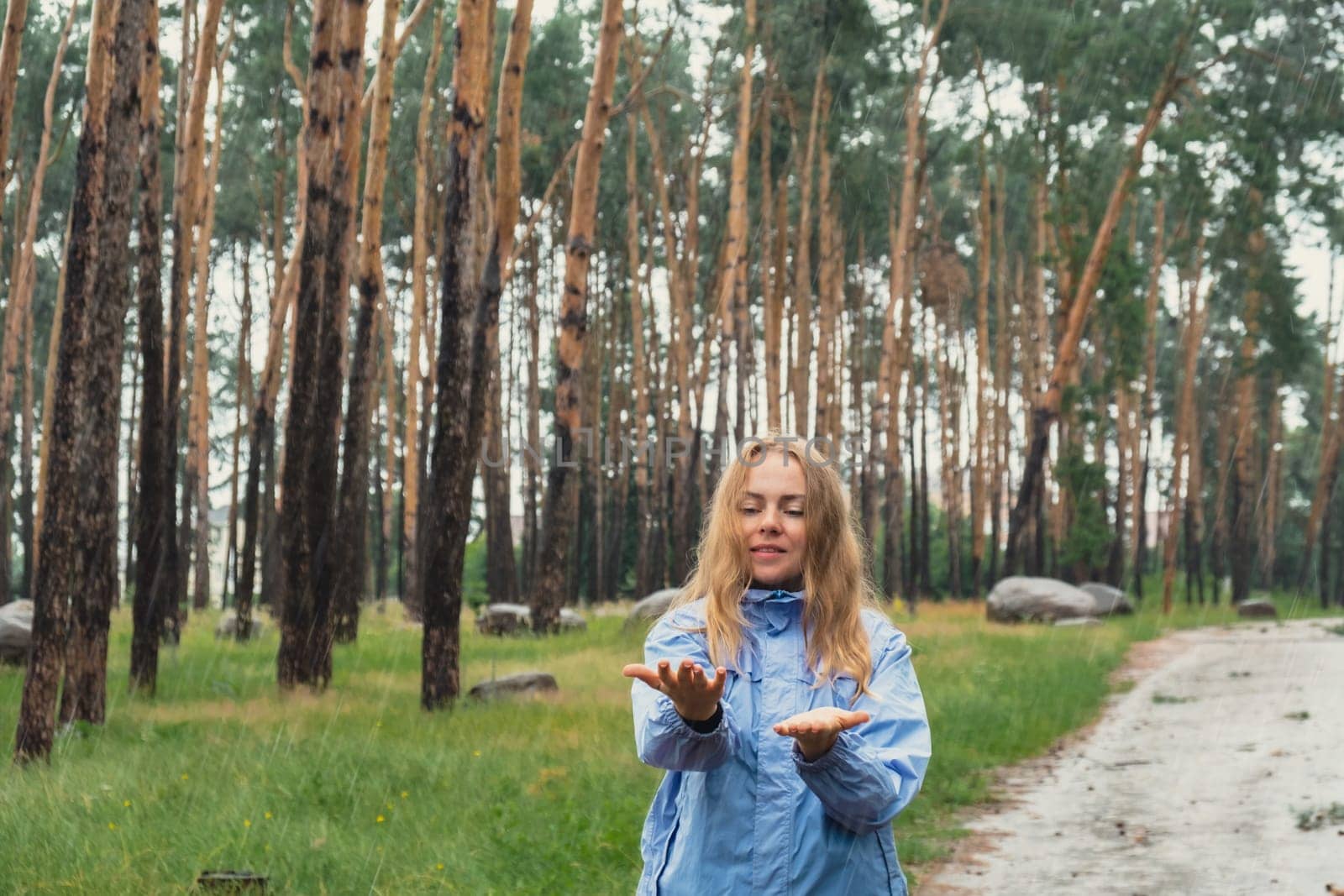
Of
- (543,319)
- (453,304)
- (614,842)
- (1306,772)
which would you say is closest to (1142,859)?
(614,842)

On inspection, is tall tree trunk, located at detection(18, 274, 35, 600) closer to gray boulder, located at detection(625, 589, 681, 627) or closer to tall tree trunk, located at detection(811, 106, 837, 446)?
gray boulder, located at detection(625, 589, 681, 627)

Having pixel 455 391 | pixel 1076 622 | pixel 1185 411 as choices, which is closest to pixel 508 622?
pixel 455 391

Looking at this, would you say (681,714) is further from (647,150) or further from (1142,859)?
(647,150)

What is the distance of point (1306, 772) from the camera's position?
9.24m

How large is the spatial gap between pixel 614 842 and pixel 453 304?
5.69 metres

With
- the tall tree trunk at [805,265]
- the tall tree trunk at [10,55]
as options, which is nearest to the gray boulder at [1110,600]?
the tall tree trunk at [805,265]

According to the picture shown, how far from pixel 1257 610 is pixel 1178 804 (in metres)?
22.6

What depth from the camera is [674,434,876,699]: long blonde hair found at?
255 cm

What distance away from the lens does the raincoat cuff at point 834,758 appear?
7.65 feet

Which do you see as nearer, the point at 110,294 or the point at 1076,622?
the point at 110,294

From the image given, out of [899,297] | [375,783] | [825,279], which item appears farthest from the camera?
[825,279]

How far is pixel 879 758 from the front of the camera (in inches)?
94.5

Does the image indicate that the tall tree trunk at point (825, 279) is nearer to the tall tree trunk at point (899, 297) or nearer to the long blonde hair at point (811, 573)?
the tall tree trunk at point (899, 297)

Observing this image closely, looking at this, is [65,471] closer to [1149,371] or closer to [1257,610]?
[1257,610]
